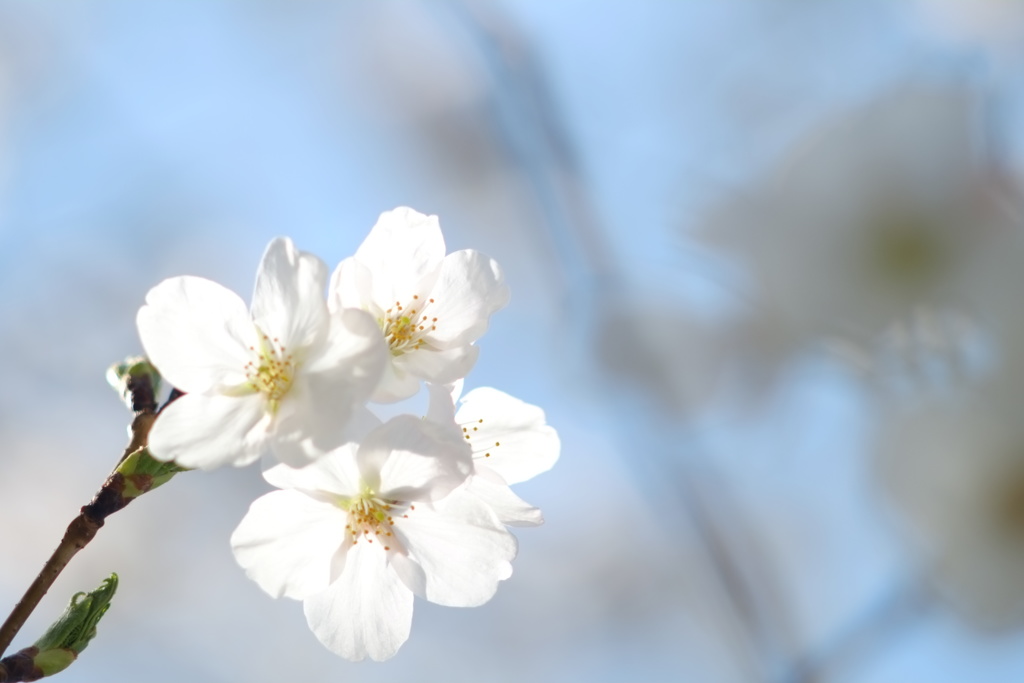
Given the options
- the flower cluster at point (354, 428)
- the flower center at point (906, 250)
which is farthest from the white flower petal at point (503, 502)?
the flower center at point (906, 250)

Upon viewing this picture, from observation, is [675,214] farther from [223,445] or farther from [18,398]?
[18,398]

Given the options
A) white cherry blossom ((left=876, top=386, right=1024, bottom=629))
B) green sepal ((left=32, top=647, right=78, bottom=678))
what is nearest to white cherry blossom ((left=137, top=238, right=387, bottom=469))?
green sepal ((left=32, top=647, right=78, bottom=678))

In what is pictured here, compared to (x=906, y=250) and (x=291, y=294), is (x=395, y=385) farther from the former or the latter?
(x=906, y=250)

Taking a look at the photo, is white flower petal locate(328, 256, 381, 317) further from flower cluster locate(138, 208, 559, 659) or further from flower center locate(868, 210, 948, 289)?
flower center locate(868, 210, 948, 289)

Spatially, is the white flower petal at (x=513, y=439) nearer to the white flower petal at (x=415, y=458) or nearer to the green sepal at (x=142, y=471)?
the white flower petal at (x=415, y=458)

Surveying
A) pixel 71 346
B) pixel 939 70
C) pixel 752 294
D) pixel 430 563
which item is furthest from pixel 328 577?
pixel 71 346

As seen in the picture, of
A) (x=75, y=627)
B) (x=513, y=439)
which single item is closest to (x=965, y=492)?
(x=513, y=439)
